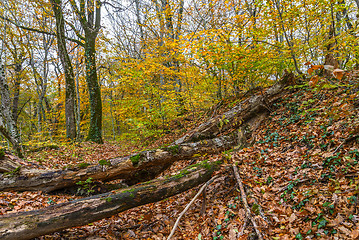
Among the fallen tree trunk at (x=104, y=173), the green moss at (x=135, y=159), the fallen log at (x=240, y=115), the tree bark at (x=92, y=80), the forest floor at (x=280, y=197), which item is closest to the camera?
the forest floor at (x=280, y=197)

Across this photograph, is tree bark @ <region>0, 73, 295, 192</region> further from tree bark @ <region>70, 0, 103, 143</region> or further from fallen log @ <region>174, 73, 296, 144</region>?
tree bark @ <region>70, 0, 103, 143</region>

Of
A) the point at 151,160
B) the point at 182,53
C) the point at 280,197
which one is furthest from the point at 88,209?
the point at 182,53

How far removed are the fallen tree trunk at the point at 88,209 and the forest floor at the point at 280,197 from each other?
1.70 ft

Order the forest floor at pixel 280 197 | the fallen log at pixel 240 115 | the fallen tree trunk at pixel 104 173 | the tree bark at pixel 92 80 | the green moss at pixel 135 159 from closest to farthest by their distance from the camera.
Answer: the forest floor at pixel 280 197 < the fallen tree trunk at pixel 104 173 < the green moss at pixel 135 159 < the fallen log at pixel 240 115 < the tree bark at pixel 92 80

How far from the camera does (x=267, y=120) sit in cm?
624

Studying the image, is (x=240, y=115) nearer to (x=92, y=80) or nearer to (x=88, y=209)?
(x=88, y=209)

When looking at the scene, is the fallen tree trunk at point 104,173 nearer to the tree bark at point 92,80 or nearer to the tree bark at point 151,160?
the tree bark at point 151,160

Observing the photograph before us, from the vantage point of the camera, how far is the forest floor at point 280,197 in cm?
248

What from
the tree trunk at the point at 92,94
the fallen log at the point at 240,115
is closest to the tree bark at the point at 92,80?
the tree trunk at the point at 92,94

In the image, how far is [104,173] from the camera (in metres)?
4.38

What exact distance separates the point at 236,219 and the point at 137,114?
1310 centimetres

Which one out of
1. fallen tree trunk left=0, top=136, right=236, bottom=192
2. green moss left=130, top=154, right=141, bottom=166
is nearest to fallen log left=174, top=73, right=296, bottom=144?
fallen tree trunk left=0, top=136, right=236, bottom=192

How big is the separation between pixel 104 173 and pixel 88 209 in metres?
1.51

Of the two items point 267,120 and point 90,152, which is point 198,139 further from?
point 90,152
